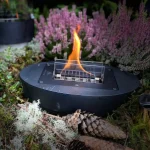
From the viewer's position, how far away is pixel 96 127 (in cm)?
143

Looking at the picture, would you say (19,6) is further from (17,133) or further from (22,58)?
(17,133)

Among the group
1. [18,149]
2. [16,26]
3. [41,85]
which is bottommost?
[18,149]

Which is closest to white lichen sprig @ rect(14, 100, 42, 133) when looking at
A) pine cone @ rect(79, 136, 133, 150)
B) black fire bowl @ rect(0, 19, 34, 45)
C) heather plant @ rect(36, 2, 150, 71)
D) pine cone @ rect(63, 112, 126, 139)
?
pine cone @ rect(63, 112, 126, 139)

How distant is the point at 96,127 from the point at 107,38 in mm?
972

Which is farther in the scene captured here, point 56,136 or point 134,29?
point 134,29

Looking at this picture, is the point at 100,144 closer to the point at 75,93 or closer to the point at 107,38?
the point at 75,93

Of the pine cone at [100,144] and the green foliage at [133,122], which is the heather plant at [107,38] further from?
A: the pine cone at [100,144]

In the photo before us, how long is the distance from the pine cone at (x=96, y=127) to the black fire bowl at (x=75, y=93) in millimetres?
65

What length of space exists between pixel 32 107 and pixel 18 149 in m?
0.28

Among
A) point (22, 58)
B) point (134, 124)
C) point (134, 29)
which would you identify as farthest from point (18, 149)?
point (134, 29)

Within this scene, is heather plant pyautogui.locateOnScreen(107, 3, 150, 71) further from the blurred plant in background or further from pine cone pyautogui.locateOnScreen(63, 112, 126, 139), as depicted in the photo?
the blurred plant in background

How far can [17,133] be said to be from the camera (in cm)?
140

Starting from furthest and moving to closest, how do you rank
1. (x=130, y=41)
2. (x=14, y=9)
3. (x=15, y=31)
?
(x=14, y=9)
(x=15, y=31)
(x=130, y=41)

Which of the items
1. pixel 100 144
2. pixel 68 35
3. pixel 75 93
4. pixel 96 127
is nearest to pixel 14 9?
pixel 68 35
